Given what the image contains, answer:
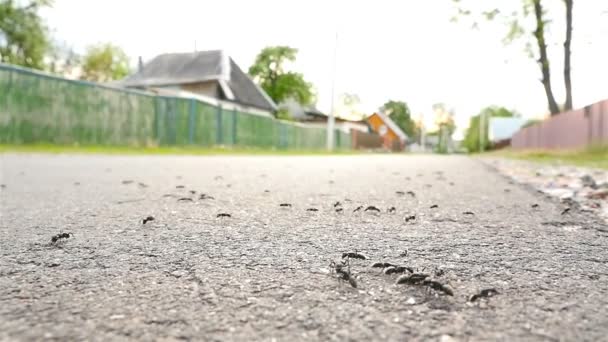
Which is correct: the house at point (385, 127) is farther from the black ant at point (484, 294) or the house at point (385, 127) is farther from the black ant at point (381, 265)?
the black ant at point (484, 294)

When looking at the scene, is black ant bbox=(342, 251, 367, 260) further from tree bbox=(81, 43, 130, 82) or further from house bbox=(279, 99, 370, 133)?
house bbox=(279, 99, 370, 133)

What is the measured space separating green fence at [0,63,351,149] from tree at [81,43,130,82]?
31886 millimetres

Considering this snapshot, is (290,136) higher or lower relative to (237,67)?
lower

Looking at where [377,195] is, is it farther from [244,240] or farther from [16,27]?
[16,27]

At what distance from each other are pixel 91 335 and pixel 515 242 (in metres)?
1.25

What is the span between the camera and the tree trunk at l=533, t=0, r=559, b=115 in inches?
650

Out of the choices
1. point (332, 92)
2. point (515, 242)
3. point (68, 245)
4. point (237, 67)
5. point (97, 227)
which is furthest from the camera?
point (237, 67)

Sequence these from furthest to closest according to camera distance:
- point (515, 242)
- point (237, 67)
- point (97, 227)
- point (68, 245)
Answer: point (237, 67) < point (97, 227) < point (515, 242) < point (68, 245)

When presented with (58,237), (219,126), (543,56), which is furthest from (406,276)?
(219,126)

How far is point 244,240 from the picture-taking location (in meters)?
1.54

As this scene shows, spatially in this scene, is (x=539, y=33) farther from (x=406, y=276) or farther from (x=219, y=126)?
(x=406, y=276)

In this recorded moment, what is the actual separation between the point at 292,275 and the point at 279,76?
190 ft

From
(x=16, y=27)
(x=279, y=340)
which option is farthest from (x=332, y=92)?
(x=279, y=340)

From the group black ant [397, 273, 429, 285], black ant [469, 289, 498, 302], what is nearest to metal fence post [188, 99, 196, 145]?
black ant [397, 273, 429, 285]
